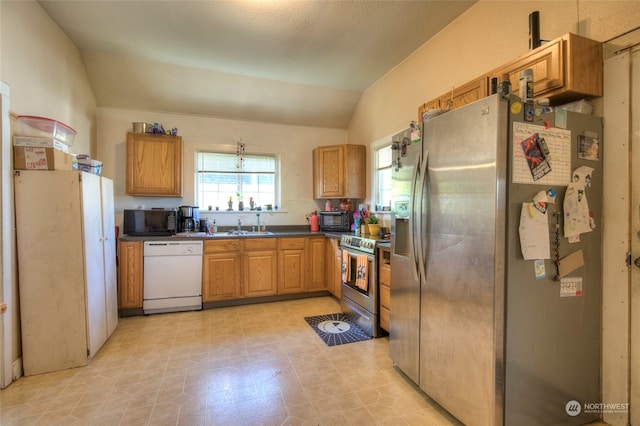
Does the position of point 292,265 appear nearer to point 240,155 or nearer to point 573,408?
point 240,155

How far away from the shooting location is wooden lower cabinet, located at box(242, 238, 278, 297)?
4000 millimetres

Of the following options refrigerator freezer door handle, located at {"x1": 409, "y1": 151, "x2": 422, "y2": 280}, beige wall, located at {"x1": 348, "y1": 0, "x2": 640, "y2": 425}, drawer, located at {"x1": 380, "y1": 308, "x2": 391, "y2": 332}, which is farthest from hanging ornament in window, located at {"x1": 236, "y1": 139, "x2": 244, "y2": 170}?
refrigerator freezer door handle, located at {"x1": 409, "y1": 151, "x2": 422, "y2": 280}

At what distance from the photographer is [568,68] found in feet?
5.63

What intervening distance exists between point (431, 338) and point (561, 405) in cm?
75

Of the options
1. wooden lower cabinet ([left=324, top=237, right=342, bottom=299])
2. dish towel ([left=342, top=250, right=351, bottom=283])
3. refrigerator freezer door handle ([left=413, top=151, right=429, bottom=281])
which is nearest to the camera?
refrigerator freezer door handle ([left=413, top=151, right=429, bottom=281])

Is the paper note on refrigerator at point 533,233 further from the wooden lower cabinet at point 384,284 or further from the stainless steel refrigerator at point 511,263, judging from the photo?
the wooden lower cabinet at point 384,284

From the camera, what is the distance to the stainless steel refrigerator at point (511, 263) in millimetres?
1529

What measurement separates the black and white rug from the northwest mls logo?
1.58m

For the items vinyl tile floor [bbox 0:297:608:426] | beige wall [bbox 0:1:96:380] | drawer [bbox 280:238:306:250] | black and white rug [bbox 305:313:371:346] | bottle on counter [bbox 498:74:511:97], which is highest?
beige wall [bbox 0:1:96:380]

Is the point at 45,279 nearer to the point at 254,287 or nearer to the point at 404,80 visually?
the point at 254,287

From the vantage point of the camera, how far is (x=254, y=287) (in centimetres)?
403

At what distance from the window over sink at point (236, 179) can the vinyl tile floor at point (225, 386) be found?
2.10 meters

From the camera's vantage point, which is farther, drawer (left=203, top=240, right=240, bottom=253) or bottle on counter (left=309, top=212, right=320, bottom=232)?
bottle on counter (left=309, top=212, right=320, bottom=232)

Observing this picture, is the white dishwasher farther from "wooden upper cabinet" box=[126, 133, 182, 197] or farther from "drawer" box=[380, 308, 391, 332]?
"drawer" box=[380, 308, 391, 332]
